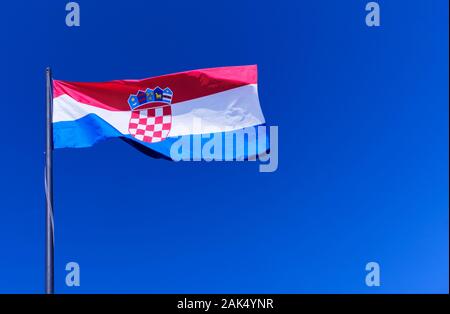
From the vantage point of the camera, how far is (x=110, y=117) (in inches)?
762

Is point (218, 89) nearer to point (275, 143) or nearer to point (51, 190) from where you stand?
point (275, 143)

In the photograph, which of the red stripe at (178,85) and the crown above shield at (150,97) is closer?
the red stripe at (178,85)

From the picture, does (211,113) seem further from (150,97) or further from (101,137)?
(101,137)

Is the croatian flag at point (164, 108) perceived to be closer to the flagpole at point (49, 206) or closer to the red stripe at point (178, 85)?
the red stripe at point (178, 85)

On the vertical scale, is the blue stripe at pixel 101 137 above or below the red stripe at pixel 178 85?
below

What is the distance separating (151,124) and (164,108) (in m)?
0.52

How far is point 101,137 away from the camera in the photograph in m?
19.1

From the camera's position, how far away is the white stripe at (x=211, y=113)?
19.4 meters

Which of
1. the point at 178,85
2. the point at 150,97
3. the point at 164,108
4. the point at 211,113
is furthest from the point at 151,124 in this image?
the point at 211,113

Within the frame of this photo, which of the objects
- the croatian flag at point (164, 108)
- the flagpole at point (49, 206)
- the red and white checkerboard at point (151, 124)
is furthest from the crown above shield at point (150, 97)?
the flagpole at point (49, 206)

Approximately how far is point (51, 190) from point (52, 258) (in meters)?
1.39

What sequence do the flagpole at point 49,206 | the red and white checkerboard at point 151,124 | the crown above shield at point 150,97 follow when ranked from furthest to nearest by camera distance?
the crown above shield at point 150,97, the red and white checkerboard at point 151,124, the flagpole at point 49,206

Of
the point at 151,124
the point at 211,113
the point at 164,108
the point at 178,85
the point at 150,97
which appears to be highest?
the point at 178,85
